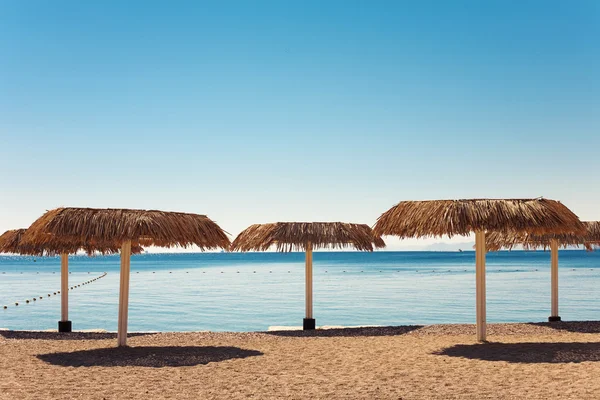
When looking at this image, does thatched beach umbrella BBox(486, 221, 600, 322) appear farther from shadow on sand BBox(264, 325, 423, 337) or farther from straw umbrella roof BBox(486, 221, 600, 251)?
shadow on sand BBox(264, 325, 423, 337)

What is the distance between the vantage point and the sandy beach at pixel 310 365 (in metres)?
6.29

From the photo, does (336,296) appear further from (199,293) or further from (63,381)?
(63,381)

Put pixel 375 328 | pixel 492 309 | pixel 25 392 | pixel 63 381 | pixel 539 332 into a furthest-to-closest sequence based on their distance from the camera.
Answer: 1. pixel 492 309
2. pixel 375 328
3. pixel 539 332
4. pixel 63 381
5. pixel 25 392

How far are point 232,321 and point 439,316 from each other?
545cm

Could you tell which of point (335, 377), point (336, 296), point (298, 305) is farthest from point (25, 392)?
point (336, 296)

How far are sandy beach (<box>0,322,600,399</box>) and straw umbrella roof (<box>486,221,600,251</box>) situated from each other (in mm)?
2516

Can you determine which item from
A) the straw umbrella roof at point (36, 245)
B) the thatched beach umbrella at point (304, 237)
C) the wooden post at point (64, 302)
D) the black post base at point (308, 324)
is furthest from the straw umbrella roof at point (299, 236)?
the wooden post at point (64, 302)

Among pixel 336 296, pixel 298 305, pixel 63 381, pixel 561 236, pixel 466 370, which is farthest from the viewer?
pixel 336 296

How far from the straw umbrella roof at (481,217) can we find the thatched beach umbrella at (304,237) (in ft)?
10.2

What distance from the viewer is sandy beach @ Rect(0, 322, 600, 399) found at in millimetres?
6289

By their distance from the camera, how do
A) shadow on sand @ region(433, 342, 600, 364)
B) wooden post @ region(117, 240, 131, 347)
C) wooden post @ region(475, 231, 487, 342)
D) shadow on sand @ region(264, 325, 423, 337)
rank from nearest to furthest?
shadow on sand @ region(433, 342, 600, 364)
wooden post @ region(117, 240, 131, 347)
wooden post @ region(475, 231, 487, 342)
shadow on sand @ region(264, 325, 423, 337)

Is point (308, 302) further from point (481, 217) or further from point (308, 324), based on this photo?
point (481, 217)

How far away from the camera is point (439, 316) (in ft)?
57.0

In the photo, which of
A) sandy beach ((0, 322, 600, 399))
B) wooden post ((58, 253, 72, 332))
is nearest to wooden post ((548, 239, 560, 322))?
sandy beach ((0, 322, 600, 399))
